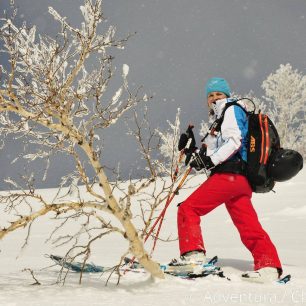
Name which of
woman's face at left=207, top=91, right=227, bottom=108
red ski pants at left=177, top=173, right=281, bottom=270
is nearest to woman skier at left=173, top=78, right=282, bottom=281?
red ski pants at left=177, top=173, right=281, bottom=270

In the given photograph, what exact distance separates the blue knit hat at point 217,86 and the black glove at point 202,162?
0.73 meters

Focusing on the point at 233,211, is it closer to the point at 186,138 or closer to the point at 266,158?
the point at 266,158

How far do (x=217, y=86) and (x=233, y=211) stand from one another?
126 centimetres

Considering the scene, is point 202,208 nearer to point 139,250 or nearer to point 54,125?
point 139,250

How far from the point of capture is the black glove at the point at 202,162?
12.5ft

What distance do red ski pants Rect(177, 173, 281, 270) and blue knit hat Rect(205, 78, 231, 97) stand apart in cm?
88

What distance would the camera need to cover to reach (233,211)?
13.1ft

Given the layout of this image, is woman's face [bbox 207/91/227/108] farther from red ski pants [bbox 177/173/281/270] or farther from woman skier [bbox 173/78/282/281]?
red ski pants [bbox 177/173/281/270]

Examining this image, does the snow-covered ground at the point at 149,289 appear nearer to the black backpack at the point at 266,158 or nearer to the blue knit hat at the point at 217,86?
the black backpack at the point at 266,158

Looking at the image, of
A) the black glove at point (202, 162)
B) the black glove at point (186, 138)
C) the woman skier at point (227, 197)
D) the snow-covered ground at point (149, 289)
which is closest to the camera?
the snow-covered ground at point (149, 289)

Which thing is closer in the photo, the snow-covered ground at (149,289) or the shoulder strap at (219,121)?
the snow-covered ground at (149,289)

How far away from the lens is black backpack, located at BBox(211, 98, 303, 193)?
3705 millimetres

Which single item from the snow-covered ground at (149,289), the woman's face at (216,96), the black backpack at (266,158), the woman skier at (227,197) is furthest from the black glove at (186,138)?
the snow-covered ground at (149,289)

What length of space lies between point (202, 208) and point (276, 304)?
4.16 ft
